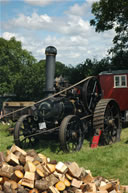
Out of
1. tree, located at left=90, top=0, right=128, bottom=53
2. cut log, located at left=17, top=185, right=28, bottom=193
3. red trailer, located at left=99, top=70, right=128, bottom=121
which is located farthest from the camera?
tree, located at left=90, top=0, right=128, bottom=53

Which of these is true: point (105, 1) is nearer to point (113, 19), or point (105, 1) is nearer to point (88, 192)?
point (113, 19)

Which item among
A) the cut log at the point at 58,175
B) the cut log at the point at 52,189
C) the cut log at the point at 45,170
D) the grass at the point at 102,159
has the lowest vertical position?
the grass at the point at 102,159

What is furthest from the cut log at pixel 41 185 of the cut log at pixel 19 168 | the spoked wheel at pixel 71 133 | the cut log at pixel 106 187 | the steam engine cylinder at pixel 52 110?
the steam engine cylinder at pixel 52 110

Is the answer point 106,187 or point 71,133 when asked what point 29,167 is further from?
point 71,133

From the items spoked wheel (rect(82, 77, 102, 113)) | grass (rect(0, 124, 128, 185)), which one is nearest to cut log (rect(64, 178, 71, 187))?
grass (rect(0, 124, 128, 185))

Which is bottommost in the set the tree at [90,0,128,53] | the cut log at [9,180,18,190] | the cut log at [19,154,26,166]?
the cut log at [9,180,18,190]

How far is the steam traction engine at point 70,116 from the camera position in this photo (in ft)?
24.6

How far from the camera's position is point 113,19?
19.5m

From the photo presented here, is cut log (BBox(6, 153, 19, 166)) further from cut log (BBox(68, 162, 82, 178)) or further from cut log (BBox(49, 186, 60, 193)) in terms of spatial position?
cut log (BBox(68, 162, 82, 178))

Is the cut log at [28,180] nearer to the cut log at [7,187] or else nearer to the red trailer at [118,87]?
the cut log at [7,187]

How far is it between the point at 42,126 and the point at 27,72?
1532 cm

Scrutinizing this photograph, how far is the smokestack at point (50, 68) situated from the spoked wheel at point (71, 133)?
103 cm

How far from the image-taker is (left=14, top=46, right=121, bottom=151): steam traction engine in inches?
295

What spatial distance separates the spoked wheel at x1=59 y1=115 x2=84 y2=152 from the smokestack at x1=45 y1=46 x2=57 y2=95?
1034 millimetres
